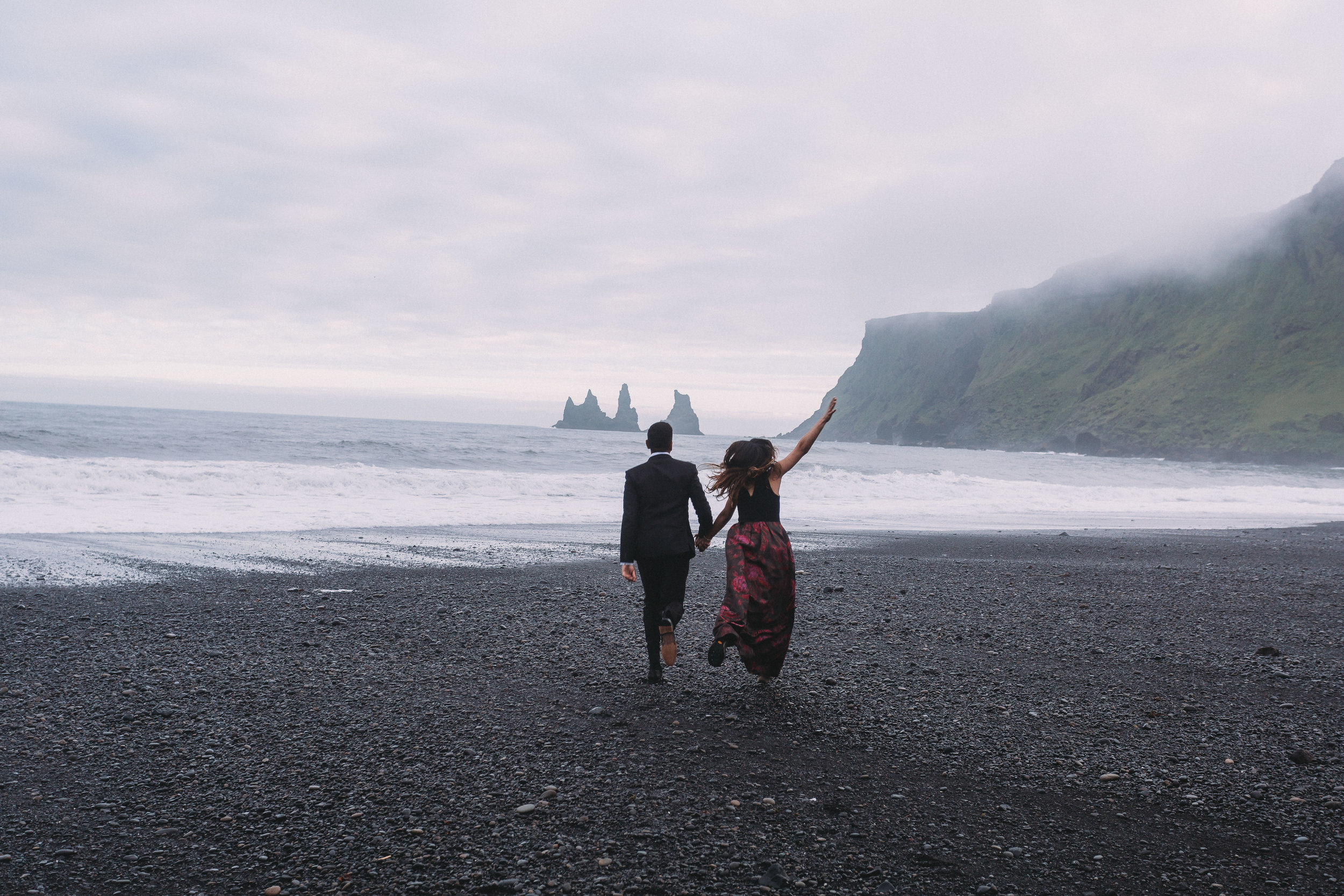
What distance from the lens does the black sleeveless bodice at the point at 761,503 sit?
6109mm

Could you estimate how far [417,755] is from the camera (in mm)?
4629

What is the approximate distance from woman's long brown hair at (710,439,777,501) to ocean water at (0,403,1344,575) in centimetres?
886

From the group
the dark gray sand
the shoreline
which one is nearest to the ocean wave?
the shoreline

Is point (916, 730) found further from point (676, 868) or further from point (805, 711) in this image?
point (676, 868)

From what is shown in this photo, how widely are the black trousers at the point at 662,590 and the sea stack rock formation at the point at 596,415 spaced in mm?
155984

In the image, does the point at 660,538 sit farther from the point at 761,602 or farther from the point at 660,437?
the point at 761,602

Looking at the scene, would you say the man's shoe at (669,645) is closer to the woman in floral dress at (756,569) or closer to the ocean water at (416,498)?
the woman in floral dress at (756,569)

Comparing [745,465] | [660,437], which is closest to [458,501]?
[660,437]

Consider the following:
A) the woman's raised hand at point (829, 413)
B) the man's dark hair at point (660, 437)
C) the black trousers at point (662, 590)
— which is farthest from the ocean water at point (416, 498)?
the woman's raised hand at point (829, 413)

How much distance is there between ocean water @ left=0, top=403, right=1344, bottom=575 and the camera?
15852 millimetres

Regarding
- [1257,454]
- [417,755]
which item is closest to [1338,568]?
[417,755]

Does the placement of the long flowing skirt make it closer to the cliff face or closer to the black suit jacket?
the black suit jacket

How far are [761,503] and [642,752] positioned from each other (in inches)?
85.4

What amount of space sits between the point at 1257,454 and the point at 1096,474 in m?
61.4
